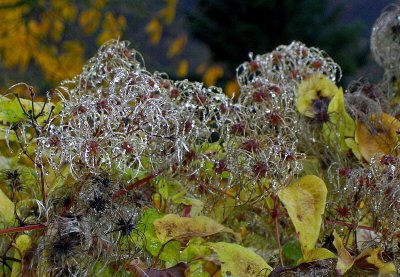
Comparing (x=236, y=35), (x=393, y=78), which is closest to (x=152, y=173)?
(x=393, y=78)

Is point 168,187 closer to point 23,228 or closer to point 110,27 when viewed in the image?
point 23,228

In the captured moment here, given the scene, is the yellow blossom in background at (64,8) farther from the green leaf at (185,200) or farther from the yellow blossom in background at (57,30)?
the green leaf at (185,200)

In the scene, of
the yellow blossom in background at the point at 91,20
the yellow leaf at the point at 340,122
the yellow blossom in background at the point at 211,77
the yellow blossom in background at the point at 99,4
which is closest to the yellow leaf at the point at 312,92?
the yellow leaf at the point at 340,122

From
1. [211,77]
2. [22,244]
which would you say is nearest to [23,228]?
[22,244]

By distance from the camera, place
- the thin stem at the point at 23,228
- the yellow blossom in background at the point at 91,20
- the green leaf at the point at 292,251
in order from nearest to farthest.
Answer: the thin stem at the point at 23,228
the green leaf at the point at 292,251
the yellow blossom in background at the point at 91,20

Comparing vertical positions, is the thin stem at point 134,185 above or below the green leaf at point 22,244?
above

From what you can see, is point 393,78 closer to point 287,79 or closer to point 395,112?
point 395,112

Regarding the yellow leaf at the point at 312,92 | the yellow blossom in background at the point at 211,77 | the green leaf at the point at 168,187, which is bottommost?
the green leaf at the point at 168,187
